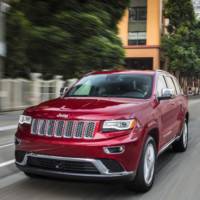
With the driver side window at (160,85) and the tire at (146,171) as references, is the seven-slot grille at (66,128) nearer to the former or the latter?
the tire at (146,171)

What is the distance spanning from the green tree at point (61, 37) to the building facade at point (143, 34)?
35417 millimetres

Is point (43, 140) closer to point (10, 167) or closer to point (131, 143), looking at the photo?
point (131, 143)

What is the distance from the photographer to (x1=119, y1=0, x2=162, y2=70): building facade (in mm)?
61000

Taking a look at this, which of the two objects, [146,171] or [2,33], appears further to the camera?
[2,33]

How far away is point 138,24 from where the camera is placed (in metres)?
63.4

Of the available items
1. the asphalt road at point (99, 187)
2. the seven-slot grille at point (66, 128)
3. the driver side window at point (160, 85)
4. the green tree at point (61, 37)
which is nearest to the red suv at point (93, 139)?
the seven-slot grille at point (66, 128)

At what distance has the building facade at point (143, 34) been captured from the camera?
61.0 m

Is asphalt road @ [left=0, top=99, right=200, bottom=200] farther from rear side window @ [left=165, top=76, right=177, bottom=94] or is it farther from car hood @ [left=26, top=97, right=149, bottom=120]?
rear side window @ [left=165, top=76, right=177, bottom=94]

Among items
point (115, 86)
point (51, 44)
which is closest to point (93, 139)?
point (115, 86)

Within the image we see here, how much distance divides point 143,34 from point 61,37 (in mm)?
39649

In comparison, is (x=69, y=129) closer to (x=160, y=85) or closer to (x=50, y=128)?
(x=50, y=128)

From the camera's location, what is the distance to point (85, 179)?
6223mm

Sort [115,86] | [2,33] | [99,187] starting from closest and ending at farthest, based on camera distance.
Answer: [99,187] → [115,86] → [2,33]

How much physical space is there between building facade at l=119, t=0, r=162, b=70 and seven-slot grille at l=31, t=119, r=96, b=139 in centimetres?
5431
